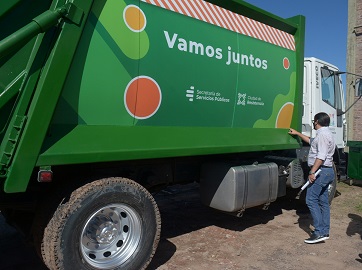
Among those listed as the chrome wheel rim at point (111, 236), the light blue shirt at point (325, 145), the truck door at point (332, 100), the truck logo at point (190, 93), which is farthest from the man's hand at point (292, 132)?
the chrome wheel rim at point (111, 236)

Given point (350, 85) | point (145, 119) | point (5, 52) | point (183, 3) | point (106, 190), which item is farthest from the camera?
point (350, 85)

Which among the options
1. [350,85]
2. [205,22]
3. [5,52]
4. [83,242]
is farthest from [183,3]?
[350,85]

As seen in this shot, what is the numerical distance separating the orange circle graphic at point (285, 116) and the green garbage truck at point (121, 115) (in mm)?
400

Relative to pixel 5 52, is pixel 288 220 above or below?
below

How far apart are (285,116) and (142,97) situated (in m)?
2.73

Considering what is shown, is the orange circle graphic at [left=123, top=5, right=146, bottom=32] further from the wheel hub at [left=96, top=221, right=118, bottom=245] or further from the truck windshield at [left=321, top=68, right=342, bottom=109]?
the truck windshield at [left=321, top=68, right=342, bottom=109]

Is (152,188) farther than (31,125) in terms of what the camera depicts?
Yes

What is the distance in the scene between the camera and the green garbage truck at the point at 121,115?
2.70 m

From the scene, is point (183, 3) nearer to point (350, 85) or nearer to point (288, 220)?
point (288, 220)

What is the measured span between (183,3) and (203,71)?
29.5 inches

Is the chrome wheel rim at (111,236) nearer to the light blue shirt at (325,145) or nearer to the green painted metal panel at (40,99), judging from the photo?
the green painted metal panel at (40,99)

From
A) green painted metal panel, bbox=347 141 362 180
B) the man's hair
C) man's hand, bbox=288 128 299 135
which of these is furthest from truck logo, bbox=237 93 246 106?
green painted metal panel, bbox=347 141 362 180

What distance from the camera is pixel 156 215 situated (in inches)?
140

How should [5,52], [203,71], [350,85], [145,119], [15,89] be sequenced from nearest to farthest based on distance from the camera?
[5,52] < [15,89] < [145,119] < [203,71] < [350,85]
